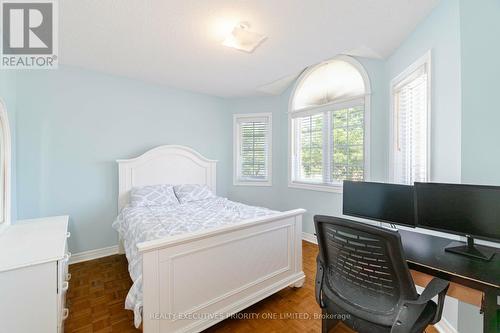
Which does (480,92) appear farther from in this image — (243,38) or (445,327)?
(243,38)

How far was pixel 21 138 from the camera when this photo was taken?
2.52 m

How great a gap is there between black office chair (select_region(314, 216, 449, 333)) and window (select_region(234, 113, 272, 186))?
116 inches

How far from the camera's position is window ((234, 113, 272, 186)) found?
4171mm

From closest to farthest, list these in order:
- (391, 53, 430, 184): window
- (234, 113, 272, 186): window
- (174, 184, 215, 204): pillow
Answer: (391, 53, 430, 184): window < (174, 184, 215, 204): pillow < (234, 113, 272, 186): window

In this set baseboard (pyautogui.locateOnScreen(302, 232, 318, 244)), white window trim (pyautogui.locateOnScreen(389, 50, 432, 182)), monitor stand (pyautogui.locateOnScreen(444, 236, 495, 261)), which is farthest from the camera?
baseboard (pyautogui.locateOnScreen(302, 232, 318, 244))

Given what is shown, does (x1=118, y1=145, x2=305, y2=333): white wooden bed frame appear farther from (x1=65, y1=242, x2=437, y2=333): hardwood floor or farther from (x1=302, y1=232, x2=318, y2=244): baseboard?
(x1=302, y1=232, x2=318, y2=244): baseboard

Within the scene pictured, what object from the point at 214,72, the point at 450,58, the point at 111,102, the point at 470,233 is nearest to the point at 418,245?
the point at 470,233

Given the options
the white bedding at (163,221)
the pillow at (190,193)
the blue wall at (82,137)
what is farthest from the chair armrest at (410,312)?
the blue wall at (82,137)

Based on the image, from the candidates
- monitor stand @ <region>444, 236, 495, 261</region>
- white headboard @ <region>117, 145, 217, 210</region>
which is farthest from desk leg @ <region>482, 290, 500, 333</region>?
white headboard @ <region>117, 145, 217, 210</region>

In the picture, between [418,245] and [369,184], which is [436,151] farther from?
[418,245]

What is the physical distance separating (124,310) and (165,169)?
1.94 m

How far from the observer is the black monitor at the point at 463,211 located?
1265 mm

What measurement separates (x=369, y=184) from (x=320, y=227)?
97 centimetres

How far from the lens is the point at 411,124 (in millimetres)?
2234
